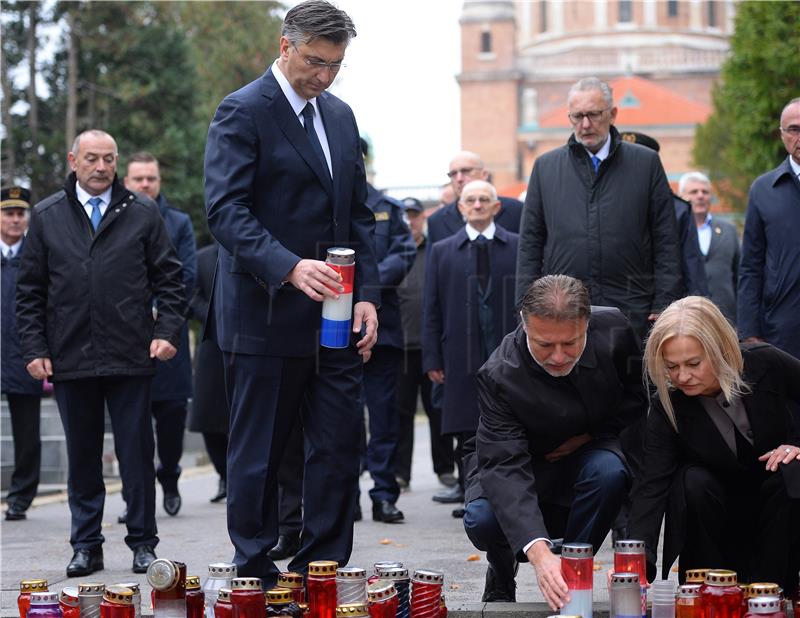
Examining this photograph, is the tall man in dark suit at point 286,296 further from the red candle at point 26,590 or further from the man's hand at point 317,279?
the red candle at point 26,590

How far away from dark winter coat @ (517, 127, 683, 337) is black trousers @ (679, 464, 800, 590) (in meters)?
1.90

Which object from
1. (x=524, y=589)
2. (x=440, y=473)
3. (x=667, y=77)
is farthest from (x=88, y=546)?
(x=667, y=77)

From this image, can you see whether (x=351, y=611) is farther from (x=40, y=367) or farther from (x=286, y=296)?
(x=40, y=367)

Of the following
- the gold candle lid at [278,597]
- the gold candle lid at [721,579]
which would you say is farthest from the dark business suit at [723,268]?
the gold candle lid at [278,597]

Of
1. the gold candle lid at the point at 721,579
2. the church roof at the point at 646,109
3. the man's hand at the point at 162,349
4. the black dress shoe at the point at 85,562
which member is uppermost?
the church roof at the point at 646,109

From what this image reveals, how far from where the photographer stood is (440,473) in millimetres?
11398

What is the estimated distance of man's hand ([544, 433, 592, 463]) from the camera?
18.1ft

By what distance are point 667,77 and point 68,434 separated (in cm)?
9355

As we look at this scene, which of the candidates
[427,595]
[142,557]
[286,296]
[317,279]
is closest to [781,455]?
[427,595]

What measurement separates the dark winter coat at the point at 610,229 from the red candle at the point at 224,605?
3.14 metres

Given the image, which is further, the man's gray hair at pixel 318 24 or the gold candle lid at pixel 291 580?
the man's gray hair at pixel 318 24

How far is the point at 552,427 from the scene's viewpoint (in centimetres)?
541

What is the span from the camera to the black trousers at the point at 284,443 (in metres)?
5.57

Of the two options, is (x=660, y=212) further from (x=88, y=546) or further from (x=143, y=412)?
(x=88, y=546)
